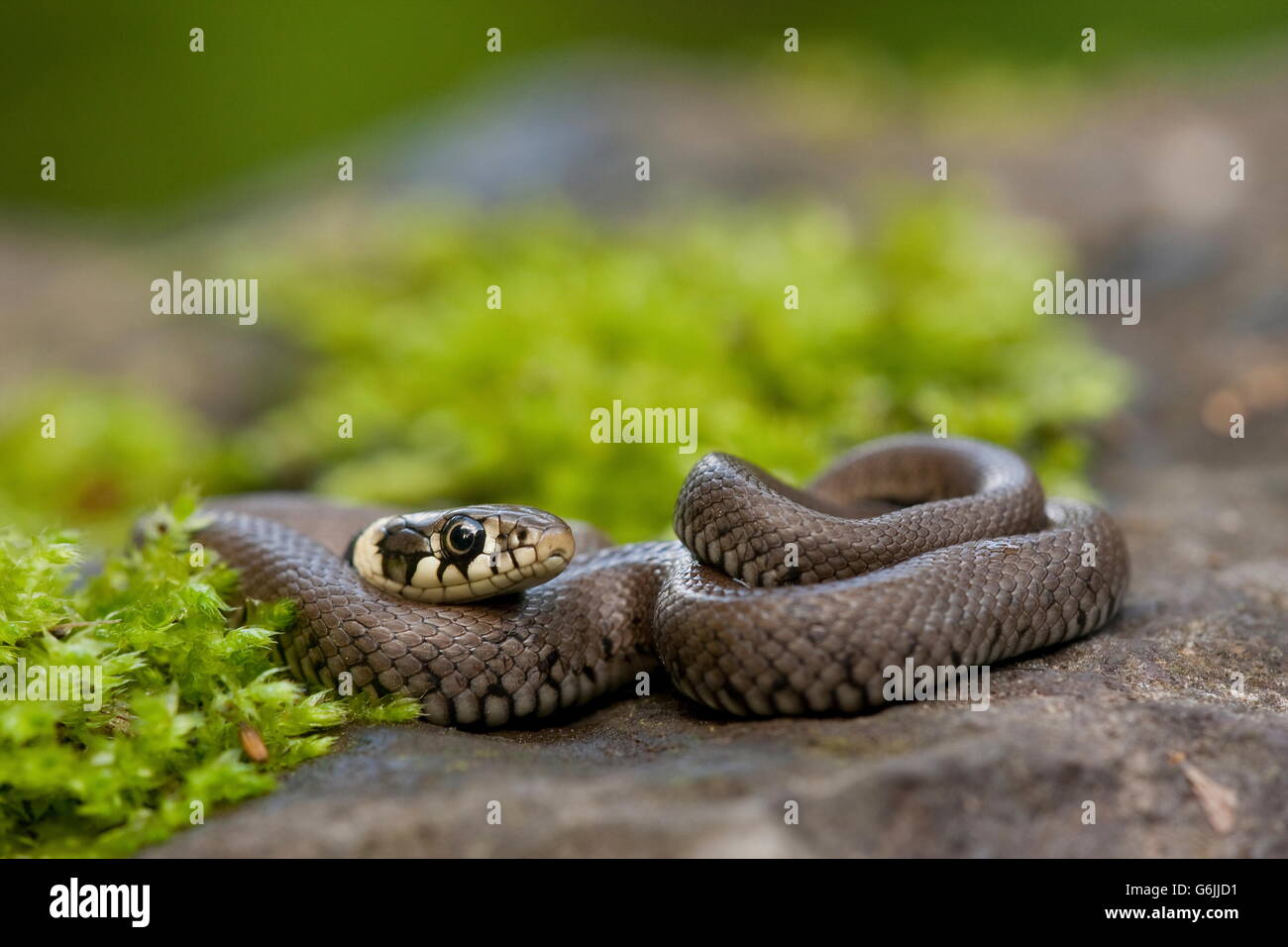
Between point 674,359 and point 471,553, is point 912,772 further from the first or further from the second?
point 674,359

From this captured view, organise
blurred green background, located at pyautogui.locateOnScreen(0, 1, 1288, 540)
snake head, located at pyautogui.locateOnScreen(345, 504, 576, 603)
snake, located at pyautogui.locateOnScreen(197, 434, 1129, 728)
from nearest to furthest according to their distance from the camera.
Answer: snake, located at pyautogui.locateOnScreen(197, 434, 1129, 728)
snake head, located at pyautogui.locateOnScreen(345, 504, 576, 603)
blurred green background, located at pyautogui.locateOnScreen(0, 1, 1288, 540)

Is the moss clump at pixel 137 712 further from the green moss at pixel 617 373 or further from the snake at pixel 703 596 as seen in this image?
the green moss at pixel 617 373

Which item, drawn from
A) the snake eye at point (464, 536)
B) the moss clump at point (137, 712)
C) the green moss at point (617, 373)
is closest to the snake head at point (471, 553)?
the snake eye at point (464, 536)

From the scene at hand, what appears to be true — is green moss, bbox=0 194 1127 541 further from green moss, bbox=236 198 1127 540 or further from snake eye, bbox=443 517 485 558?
snake eye, bbox=443 517 485 558

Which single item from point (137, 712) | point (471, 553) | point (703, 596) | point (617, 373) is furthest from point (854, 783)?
point (617, 373)

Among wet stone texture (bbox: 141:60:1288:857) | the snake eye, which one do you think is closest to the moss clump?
wet stone texture (bbox: 141:60:1288:857)

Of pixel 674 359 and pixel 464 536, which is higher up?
pixel 674 359
